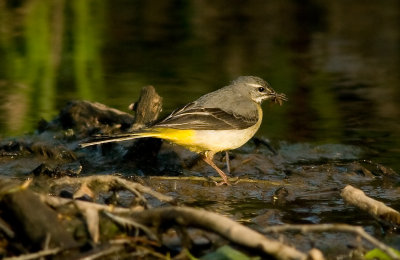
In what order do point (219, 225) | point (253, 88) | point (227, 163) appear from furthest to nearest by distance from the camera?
point (253, 88), point (227, 163), point (219, 225)

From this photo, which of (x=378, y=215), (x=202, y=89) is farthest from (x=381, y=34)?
(x=378, y=215)

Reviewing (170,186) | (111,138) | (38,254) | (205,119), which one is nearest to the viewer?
(38,254)

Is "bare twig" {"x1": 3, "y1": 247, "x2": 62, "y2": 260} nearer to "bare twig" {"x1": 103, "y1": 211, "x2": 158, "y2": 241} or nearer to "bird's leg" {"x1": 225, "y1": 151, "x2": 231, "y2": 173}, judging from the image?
"bare twig" {"x1": 103, "y1": 211, "x2": 158, "y2": 241}

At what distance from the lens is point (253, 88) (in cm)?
924

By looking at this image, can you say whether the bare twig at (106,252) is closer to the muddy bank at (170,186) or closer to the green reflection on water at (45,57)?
the muddy bank at (170,186)

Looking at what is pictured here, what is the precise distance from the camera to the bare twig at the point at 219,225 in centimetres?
473

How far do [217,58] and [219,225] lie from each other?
34.4 feet

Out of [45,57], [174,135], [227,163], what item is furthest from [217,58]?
[174,135]

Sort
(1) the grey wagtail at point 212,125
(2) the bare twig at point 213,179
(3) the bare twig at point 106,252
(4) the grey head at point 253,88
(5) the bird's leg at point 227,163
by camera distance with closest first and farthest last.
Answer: (3) the bare twig at point 106,252, (2) the bare twig at point 213,179, (1) the grey wagtail at point 212,125, (5) the bird's leg at point 227,163, (4) the grey head at point 253,88

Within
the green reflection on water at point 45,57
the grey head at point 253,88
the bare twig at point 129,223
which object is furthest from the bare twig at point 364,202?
the green reflection on water at point 45,57

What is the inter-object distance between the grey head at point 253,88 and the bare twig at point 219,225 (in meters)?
4.10

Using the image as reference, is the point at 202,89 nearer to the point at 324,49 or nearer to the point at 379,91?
the point at 379,91

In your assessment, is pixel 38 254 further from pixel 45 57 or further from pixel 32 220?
pixel 45 57

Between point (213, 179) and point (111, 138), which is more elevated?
point (111, 138)
